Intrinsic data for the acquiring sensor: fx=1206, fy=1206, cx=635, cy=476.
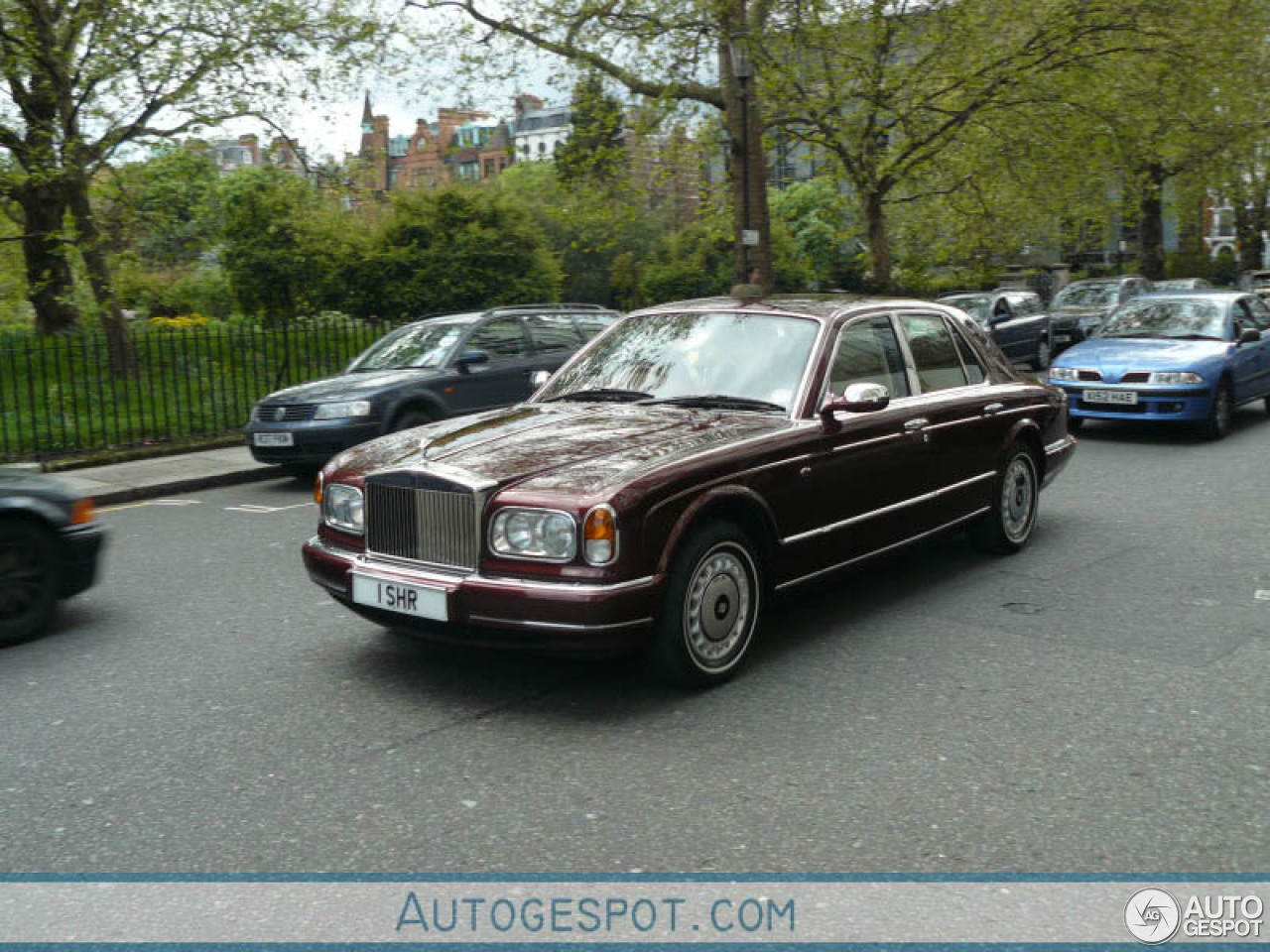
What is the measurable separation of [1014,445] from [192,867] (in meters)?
5.57

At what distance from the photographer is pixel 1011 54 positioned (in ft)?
71.7

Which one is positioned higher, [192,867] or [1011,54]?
[1011,54]

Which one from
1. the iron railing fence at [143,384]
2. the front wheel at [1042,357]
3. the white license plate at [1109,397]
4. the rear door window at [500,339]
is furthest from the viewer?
the front wheel at [1042,357]

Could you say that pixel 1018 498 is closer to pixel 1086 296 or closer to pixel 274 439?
pixel 274 439

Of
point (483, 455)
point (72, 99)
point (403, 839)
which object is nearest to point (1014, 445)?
point (483, 455)

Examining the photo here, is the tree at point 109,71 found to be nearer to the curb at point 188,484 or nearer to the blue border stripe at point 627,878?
the curb at point 188,484

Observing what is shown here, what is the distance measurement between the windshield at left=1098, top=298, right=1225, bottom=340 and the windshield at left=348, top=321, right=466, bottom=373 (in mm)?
7847

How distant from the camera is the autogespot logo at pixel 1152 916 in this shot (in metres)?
3.12

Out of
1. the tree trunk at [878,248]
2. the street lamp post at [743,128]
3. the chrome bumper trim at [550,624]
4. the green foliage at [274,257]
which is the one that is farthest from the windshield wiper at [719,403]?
the tree trunk at [878,248]

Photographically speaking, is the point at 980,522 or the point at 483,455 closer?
the point at 483,455

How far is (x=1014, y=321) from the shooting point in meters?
21.3

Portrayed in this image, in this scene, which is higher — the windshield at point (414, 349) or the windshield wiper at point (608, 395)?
the windshield at point (414, 349)

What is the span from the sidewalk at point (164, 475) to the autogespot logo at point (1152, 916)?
10273 mm

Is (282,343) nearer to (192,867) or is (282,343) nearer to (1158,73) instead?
(192,867)
